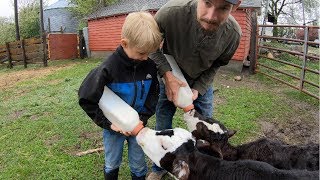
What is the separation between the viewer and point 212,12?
3166 millimetres

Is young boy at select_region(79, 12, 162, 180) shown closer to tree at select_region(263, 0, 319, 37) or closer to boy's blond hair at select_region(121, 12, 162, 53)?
boy's blond hair at select_region(121, 12, 162, 53)

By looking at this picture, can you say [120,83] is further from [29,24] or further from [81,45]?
[29,24]

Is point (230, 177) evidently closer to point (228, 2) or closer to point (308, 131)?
point (228, 2)

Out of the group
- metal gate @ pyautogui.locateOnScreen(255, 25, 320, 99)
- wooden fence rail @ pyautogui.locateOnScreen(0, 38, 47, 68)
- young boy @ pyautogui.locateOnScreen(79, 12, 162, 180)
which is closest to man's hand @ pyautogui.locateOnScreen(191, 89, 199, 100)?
young boy @ pyautogui.locateOnScreen(79, 12, 162, 180)

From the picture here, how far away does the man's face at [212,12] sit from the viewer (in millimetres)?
3098

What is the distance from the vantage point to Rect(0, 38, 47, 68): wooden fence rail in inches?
773

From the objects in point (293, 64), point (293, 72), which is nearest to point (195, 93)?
point (293, 64)

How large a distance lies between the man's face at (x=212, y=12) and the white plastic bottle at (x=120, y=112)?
3.40 ft

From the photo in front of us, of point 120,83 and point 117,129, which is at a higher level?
point 120,83

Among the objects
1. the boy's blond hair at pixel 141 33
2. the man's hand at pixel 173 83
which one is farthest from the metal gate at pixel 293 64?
the boy's blond hair at pixel 141 33

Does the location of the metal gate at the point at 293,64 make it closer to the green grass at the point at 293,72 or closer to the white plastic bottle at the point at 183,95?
the green grass at the point at 293,72

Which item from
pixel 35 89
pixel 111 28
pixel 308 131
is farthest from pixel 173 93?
pixel 111 28

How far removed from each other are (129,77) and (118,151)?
0.83 meters

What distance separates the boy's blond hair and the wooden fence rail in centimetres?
1730
